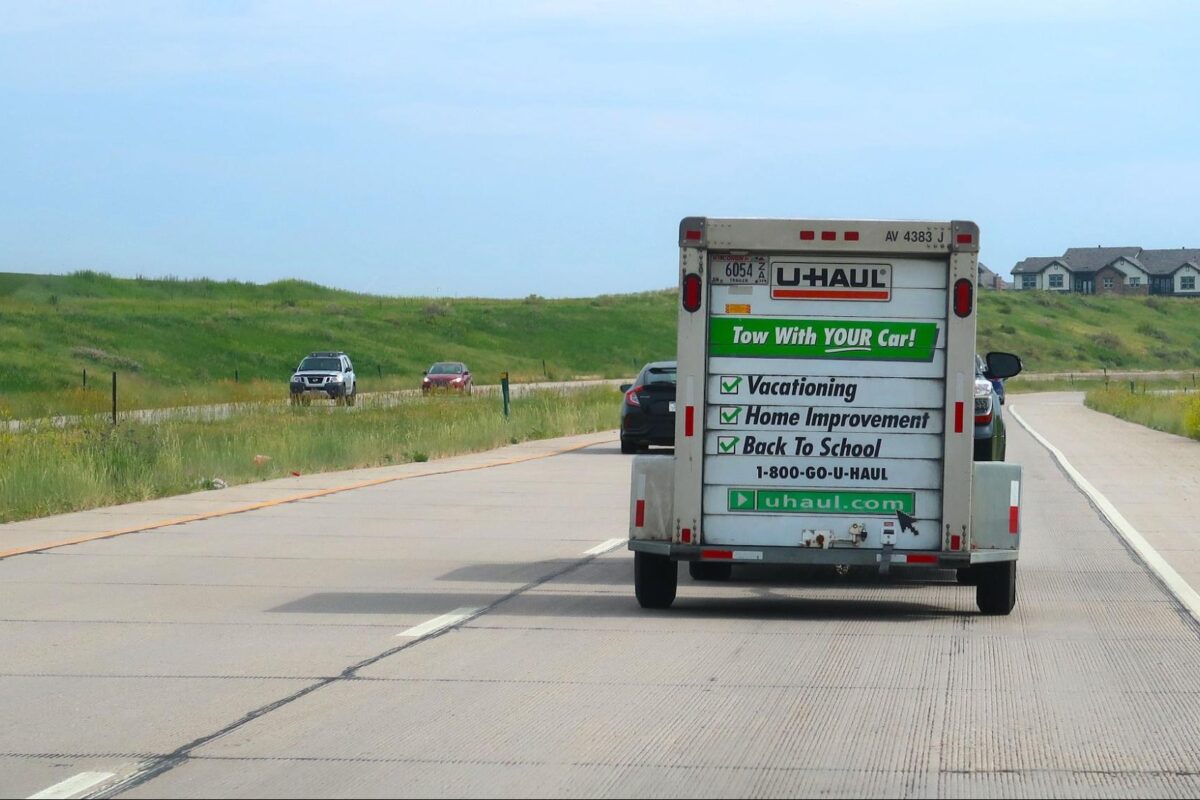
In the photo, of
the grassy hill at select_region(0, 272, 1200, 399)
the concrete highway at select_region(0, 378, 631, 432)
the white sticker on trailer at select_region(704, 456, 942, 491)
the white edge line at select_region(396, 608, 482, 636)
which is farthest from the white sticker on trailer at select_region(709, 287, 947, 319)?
the grassy hill at select_region(0, 272, 1200, 399)

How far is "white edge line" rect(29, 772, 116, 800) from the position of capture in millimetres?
6156

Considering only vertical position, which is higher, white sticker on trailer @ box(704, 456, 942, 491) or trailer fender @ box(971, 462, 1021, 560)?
white sticker on trailer @ box(704, 456, 942, 491)

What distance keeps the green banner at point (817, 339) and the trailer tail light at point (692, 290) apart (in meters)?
0.18

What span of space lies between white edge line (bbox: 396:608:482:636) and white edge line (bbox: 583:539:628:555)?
11.3 feet

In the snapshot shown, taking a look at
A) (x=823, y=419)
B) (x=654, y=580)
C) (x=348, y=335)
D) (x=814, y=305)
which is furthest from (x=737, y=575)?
(x=348, y=335)

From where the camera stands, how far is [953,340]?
10.4m

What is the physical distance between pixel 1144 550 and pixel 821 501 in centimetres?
554

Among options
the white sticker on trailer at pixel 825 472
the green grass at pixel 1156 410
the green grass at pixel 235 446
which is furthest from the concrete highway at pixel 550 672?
the green grass at pixel 1156 410

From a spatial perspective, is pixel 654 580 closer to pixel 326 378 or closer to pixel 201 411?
pixel 201 411

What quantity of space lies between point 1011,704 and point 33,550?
8.98 metres

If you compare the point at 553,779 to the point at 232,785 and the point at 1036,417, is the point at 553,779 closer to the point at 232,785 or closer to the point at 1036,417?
the point at 232,785

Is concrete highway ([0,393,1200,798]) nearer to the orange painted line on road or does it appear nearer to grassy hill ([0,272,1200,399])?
the orange painted line on road

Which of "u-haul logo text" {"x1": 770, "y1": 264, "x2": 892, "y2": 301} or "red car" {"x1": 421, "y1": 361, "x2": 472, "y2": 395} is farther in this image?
"red car" {"x1": 421, "y1": 361, "x2": 472, "y2": 395}

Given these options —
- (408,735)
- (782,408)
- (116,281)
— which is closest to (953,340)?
(782,408)
